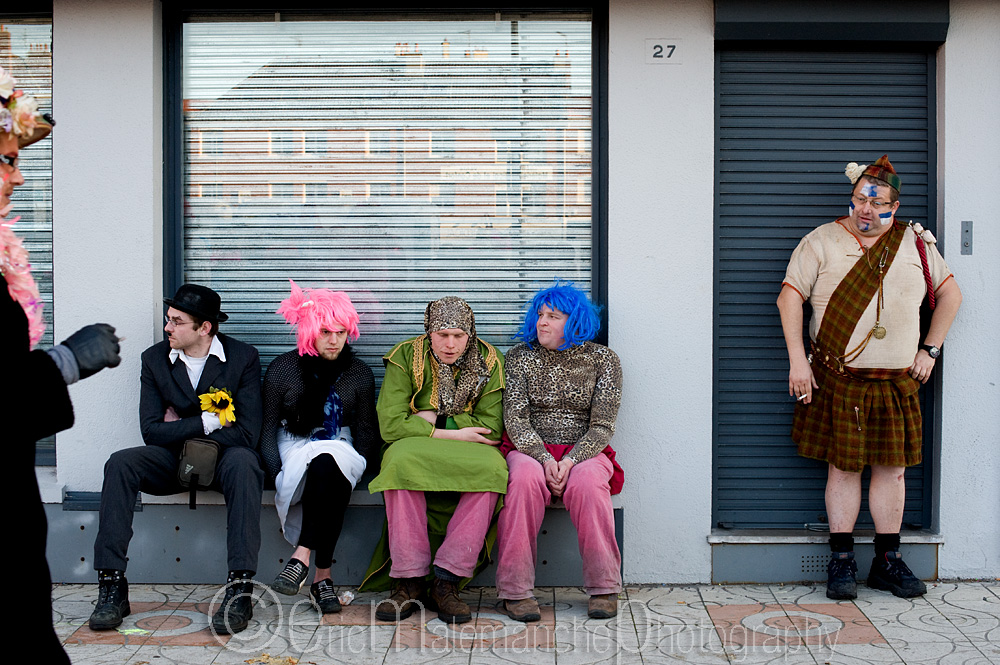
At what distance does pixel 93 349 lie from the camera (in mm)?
2510

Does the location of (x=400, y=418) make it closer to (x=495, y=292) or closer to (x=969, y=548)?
(x=495, y=292)

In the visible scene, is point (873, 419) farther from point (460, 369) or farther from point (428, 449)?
point (428, 449)

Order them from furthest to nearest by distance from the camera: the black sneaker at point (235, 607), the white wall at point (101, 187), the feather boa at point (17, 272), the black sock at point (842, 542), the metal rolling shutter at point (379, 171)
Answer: the metal rolling shutter at point (379, 171) → the white wall at point (101, 187) → the black sock at point (842, 542) → the black sneaker at point (235, 607) → the feather boa at point (17, 272)

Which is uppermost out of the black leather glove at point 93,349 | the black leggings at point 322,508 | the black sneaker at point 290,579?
the black leather glove at point 93,349

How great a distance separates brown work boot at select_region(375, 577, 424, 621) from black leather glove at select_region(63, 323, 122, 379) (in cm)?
237

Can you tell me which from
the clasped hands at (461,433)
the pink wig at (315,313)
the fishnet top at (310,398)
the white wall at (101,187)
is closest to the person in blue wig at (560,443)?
the clasped hands at (461,433)

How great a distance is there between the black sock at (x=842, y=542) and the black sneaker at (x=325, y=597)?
255cm

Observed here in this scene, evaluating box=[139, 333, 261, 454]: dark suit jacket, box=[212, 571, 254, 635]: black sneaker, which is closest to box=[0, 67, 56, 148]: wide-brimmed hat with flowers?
box=[139, 333, 261, 454]: dark suit jacket

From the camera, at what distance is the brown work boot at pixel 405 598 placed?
4488 mm

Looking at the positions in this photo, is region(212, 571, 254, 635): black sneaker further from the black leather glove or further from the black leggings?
the black leather glove

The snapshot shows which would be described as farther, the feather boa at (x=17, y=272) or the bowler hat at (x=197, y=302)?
the bowler hat at (x=197, y=302)

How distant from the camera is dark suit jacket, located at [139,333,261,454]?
4.60m

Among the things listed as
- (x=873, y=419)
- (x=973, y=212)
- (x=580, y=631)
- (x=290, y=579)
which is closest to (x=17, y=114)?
(x=290, y=579)

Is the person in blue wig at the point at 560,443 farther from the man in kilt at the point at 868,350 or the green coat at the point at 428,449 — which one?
the man in kilt at the point at 868,350
